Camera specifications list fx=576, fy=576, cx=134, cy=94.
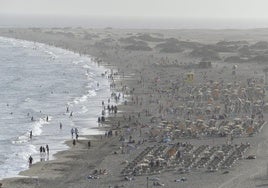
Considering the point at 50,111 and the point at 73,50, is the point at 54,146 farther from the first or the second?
the point at 73,50

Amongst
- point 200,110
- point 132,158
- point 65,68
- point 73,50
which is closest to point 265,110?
point 200,110

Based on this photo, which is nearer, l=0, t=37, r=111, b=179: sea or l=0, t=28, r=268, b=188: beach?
l=0, t=28, r=268, b=188: beach

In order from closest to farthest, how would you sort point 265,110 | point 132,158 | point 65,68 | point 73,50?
point 132,158, point 265,110, point 65,68, point 73,50

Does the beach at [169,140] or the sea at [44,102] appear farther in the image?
the sea at [44,102]

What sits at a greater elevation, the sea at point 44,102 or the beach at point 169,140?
the beach at point 169,140

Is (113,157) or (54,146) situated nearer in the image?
(113,157)

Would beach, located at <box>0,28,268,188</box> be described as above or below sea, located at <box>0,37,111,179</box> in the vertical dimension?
above

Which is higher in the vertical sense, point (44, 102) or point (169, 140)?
point (169, 140)

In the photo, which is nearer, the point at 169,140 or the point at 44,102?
the point at 169,140
